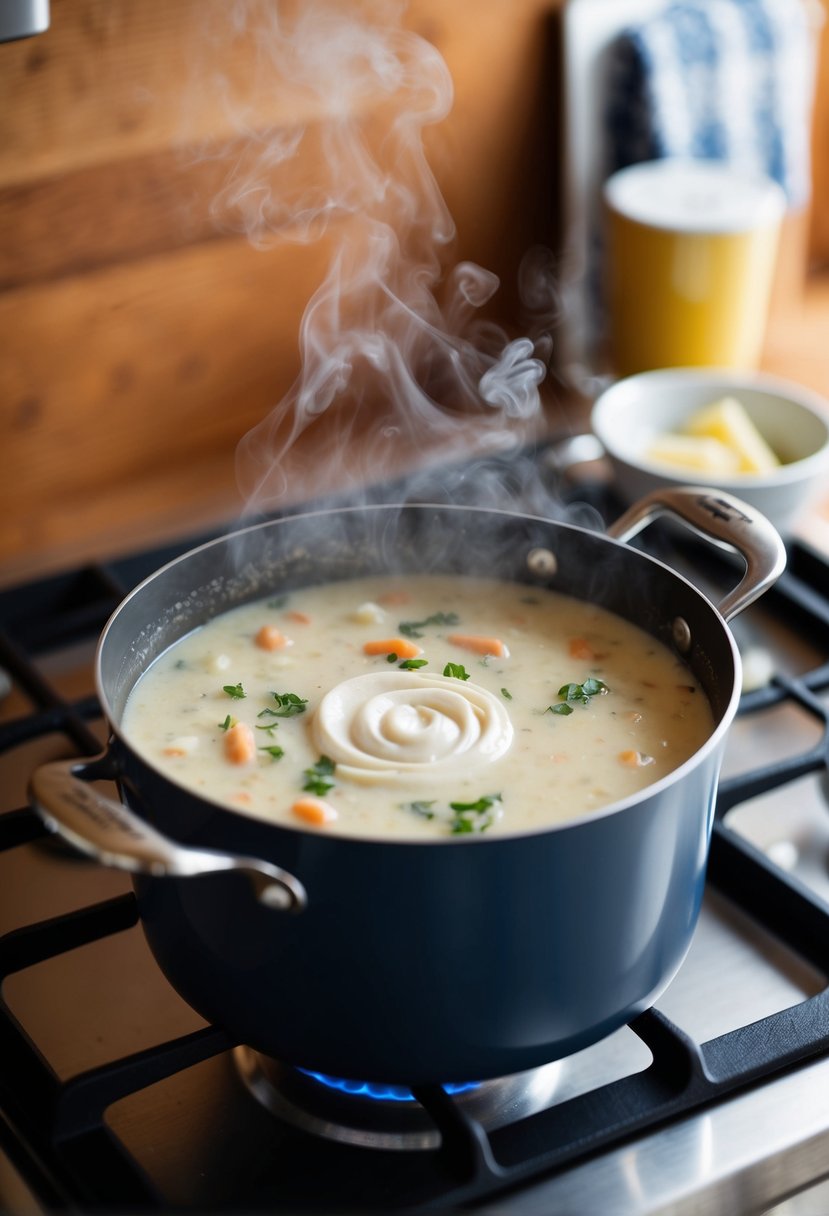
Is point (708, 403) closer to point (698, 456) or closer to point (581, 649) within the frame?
point (698, 456)

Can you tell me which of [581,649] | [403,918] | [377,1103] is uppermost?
[403,918]

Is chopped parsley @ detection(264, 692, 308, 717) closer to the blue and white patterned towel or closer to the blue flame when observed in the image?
the blue flame

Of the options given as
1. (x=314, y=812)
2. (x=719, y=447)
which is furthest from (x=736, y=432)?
(x=314, y=812)

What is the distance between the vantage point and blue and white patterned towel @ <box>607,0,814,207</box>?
1.68m

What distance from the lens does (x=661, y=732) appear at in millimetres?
1015

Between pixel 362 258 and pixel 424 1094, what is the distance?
1073mm

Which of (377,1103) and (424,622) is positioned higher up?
(424,622)

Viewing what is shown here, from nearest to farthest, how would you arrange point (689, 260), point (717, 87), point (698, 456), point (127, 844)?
point (127, 844), point (698, 456), point (689, 260), point (717, 87)

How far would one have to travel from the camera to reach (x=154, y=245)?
1.51 m

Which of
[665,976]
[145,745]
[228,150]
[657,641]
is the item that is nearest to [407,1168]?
[665,976]

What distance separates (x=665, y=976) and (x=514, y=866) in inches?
7.5

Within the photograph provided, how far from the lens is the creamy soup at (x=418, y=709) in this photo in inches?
36.3

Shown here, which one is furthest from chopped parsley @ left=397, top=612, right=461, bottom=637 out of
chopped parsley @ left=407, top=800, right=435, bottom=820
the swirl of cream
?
chopped parsley @ left=407, top=800, right=435, bottom=820

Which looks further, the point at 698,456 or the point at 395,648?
the point at 698,456
